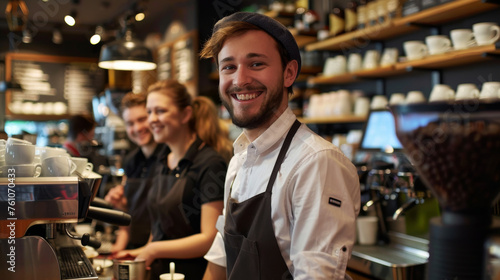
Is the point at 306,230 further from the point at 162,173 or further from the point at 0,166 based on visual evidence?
the point at 162,173

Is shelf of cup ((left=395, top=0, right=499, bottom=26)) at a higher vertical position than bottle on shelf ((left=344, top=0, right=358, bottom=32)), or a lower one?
lower

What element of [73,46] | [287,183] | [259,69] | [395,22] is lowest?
[287,183]

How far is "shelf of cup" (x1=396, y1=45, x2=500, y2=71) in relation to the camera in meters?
2.43

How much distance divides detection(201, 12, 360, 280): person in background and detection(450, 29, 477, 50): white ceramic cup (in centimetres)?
140

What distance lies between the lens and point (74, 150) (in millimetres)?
4023

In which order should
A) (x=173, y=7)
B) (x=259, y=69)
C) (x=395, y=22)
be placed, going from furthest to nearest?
(x=173, y=7) → (x=395, y=22) → (x=259, y=69)

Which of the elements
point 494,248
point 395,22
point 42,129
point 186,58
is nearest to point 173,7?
point 186,58

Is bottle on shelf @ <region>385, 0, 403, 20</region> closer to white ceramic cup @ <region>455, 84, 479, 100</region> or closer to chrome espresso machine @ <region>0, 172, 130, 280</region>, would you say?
white ceramic cup @ <region>455, 84, 479, 100</region>

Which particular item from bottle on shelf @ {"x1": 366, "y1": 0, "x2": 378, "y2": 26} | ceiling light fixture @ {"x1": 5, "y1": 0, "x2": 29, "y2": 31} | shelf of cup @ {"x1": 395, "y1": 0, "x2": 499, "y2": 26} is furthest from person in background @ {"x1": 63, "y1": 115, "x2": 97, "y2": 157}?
shelf of cup @ {"x1": 395, "y1": 0, "x2": 499, "y2": 26}

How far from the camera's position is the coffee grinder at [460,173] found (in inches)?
A: 30.1

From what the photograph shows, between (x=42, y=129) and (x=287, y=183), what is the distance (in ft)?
23.5

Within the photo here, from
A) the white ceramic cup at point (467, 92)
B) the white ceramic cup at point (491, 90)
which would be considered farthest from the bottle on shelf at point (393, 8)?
the white ceramic cup at point (491, 90)

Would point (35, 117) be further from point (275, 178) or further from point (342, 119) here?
point (275, 178)

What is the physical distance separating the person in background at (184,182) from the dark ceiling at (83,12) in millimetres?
3293
